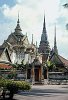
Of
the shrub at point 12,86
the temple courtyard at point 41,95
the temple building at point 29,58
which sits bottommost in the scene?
the temple courtyard at point 41,95

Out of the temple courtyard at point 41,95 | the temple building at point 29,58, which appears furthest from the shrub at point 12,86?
the temple building at point 29,58

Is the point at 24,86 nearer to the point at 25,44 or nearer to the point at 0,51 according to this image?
the point at 0,51

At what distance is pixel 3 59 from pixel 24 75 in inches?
566

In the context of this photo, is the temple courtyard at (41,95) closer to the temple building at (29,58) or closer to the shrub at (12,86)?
the shrub at (12,86)

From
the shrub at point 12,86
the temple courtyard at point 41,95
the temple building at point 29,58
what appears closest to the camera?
the shrub at point 12,86

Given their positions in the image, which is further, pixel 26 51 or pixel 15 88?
pixel 26 51

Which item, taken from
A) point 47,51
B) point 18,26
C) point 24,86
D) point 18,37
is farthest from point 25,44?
point 24,86

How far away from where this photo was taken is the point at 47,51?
10244cm

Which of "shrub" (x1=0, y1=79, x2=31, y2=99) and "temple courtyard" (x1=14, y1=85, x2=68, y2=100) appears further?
"temple courtyard" (x1=14, y1=85, x2=68, y2=100)

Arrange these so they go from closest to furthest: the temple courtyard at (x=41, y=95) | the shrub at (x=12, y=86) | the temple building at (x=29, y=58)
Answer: the shrub at (x=12, y=86), the temple courtyard at (x=41, y=95), the temple building at (x=29, y=58)

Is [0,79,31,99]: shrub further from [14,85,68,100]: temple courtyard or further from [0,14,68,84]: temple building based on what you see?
[0,14,68,84]: temple building

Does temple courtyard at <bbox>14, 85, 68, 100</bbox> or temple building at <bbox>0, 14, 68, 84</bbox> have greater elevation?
temple building at <bbox>0, 14, 68, 84</bbox>

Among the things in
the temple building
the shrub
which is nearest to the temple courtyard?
the shrub

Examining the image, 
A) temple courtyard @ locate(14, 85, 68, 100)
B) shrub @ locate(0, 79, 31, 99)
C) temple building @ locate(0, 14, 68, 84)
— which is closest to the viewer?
shrub @ locate(0, 79, 31, 99)
